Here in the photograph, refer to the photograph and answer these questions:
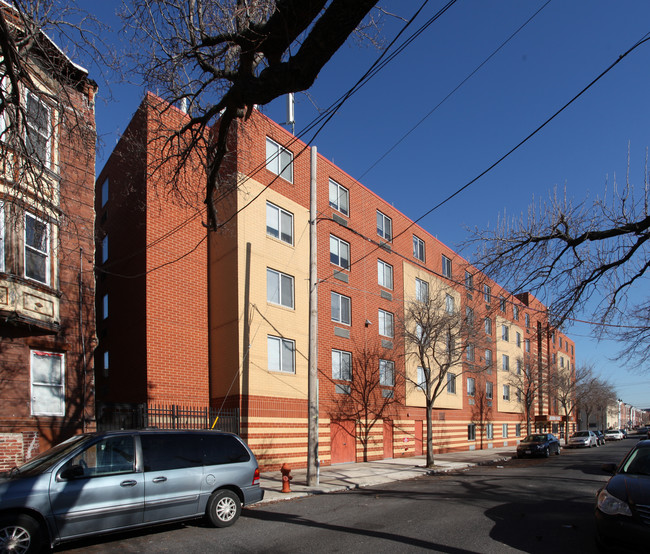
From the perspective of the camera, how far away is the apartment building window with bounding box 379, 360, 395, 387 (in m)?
24.8

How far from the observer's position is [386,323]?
86.1 feet

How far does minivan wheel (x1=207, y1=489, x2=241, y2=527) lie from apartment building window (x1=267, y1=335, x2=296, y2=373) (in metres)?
9.51

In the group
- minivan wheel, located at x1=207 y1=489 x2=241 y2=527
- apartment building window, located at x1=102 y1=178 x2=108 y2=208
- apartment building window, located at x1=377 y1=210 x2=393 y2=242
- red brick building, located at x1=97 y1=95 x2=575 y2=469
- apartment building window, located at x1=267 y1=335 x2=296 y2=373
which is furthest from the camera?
apartment building window, located at x1=377 y1=210 x2=393 y2=242

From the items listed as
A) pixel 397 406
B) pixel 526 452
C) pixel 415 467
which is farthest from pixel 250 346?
pixel 526 452

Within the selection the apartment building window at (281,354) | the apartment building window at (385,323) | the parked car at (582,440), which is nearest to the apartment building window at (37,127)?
the apartment building window at (281,354)

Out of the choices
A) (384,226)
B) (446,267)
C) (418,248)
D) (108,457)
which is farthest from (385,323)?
(108,457)

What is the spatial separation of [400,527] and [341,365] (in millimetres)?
13659

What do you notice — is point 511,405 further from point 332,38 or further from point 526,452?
point 332,38

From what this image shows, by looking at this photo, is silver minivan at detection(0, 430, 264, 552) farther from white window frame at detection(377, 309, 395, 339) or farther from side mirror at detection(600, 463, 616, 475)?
white window frame at detection(377, 309, 395, 339)

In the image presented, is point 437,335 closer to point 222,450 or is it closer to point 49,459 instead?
point 222,450

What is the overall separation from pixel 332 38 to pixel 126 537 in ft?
25.9

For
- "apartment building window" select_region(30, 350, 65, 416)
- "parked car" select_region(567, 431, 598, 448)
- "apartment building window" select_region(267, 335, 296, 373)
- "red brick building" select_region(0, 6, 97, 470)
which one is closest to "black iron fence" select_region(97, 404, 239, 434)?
"red brick building" select_region(0, 6, 97, 470)

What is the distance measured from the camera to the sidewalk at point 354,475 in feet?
45.1

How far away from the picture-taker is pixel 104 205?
22.9 metres
